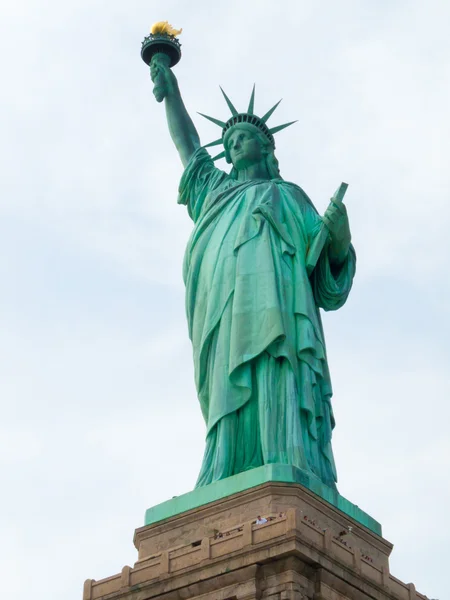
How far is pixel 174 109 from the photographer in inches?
1072

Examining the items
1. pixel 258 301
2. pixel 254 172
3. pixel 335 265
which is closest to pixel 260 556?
pixel 258 301

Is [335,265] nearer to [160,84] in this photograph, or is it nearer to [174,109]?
[174,109]

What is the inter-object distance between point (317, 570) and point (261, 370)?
12.3 ft

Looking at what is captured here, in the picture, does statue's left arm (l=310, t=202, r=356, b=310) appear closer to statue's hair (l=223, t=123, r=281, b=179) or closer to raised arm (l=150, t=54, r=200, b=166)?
statue's hair (l=223, t=123, r=281, b=179)

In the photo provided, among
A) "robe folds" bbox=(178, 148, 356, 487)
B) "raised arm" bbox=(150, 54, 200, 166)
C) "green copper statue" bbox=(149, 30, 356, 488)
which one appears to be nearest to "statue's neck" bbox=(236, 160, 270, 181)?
"green copper statue" bbox=(149, 30, 356, 488)

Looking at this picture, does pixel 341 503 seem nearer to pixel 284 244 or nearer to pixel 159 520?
pixel 159 520

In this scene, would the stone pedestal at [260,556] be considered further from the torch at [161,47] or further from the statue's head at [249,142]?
the torch at [161,47]

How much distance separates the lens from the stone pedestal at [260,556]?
19.9m

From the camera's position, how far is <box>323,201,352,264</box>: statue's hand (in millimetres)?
24094

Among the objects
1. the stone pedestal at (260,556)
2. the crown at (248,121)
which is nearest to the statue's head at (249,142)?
the crown at (248,121)

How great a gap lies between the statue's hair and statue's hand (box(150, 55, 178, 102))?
1742 mm

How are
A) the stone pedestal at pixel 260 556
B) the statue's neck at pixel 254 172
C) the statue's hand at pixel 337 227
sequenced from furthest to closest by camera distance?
the statue's neck at pixel 254 172, the statue's hand at pixel 337 227, the stone pedestal at pixel 260 556

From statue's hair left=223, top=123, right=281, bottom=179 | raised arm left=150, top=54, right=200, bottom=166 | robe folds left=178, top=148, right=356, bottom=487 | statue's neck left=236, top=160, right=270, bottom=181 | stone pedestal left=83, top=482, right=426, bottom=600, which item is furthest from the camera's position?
raised arm left=150, top=54, right=200, bottom=166

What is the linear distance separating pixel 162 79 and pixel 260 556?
10.5 meters
